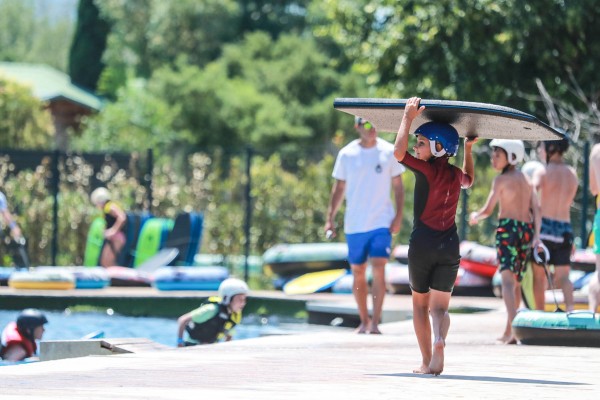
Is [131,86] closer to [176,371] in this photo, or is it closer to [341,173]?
[341,173]

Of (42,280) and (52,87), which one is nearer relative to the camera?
(42,280)

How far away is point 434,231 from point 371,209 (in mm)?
3743

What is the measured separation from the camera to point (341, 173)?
38.6 feet

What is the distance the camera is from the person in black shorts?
302 inches

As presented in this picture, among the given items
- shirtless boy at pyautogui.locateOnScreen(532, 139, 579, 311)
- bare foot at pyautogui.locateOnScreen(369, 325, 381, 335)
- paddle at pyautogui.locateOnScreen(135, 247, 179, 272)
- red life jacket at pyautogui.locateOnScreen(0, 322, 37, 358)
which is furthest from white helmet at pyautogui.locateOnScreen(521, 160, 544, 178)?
paddle at pyautogui.locateOnScreen(135, 247, 179, 272)

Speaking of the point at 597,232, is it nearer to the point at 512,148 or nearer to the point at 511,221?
the point at 511,221

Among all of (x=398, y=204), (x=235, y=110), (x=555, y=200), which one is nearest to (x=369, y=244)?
(x=398, y=204)

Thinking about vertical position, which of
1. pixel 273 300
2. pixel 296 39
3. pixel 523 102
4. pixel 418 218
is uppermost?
pixel 296 39

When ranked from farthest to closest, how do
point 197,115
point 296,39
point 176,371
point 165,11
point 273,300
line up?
point 165,11, point 296,39, point 197,115, point 273,300, point 176,371

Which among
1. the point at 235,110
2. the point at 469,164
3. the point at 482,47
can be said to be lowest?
the point at 469,164

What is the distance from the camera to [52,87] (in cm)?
5828

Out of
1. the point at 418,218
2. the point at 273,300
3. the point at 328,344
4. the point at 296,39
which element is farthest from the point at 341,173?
the point at 296,39

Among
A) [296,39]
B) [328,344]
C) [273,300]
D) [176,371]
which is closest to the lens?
[176,371]

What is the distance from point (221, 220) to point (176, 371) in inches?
584
